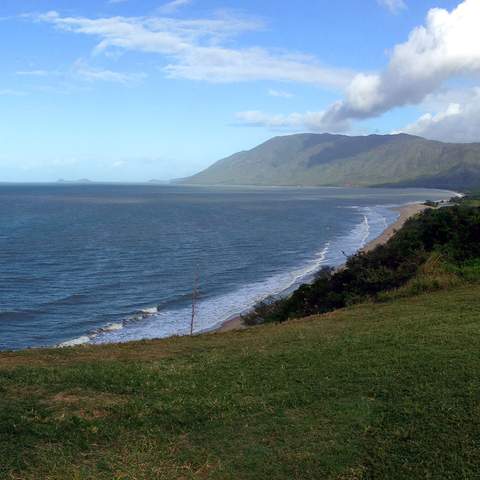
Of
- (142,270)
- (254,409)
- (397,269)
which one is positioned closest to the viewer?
(254,409)

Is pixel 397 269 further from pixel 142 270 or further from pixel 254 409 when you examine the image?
pixel 142 270

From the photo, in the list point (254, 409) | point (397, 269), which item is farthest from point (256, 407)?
point (397, 269)

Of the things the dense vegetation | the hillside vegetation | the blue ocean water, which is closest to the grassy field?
the hillside vegetation

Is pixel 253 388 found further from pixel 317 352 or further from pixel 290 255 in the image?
pixel 290 255

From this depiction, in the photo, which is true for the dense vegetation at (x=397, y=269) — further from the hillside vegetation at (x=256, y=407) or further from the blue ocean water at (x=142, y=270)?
the blue ocean water at (x=142, y=270)

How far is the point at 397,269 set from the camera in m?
23.6

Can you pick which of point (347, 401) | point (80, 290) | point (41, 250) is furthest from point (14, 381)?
point (41, 250)

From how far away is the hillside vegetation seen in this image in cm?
716

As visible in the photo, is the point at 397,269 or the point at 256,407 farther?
the point at 397,269

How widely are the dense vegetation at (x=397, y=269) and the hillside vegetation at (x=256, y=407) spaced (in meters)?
7.19

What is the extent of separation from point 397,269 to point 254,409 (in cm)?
1592

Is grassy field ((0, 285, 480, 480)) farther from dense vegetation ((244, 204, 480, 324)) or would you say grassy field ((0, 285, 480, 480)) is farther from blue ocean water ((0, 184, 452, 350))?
blue ocean water ((0, 184, 452, 350))

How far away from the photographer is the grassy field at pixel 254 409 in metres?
7.15

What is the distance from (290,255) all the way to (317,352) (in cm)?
4532
